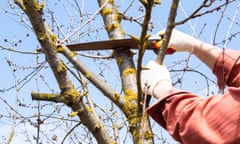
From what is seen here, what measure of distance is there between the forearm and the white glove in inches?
0.7

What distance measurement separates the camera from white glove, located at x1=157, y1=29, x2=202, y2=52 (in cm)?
175

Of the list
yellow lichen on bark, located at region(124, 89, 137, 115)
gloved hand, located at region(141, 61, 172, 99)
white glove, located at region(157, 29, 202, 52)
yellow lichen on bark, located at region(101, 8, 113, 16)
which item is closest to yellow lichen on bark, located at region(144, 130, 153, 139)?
yellow lichen on bark, located at region(124, 89, 137, 115)

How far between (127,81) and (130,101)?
11cm

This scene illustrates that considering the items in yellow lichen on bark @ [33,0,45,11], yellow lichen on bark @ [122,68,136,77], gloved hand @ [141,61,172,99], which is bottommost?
yellow lichen on bark @ [122,68,136,77]

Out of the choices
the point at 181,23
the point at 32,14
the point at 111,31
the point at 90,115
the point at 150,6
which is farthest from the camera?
the point at 111,31

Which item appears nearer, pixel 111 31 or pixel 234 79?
pixel 234 79

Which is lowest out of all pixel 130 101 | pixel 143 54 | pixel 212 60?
pixel 130 101

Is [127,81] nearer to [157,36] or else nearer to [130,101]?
[130,101]

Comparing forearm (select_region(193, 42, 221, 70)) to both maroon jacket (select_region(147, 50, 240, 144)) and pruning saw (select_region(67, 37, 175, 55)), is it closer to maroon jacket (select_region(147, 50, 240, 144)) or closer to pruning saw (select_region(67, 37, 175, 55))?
pruning saw (select_region(67, 37, 175, 55))

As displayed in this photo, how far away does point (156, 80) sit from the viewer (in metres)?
1.60

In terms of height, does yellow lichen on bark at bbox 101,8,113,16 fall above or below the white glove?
above

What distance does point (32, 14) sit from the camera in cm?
187

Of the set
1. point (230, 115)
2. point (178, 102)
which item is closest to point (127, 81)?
point (178, 102)

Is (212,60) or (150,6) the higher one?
(150,6)
